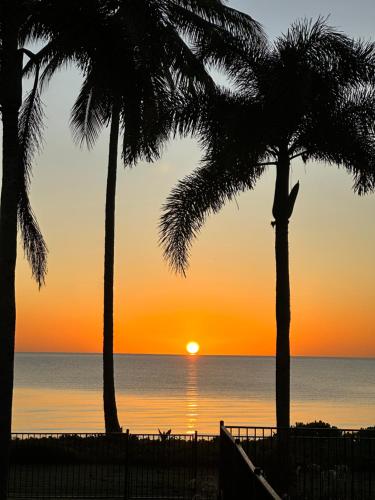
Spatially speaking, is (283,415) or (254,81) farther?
(254,81)

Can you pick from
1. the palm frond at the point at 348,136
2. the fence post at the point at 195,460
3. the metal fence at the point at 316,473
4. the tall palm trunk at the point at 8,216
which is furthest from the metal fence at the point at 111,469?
the palm frond at the point at 348,136

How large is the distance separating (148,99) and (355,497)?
28.2 feet

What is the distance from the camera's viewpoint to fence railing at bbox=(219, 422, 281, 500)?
7.28 m

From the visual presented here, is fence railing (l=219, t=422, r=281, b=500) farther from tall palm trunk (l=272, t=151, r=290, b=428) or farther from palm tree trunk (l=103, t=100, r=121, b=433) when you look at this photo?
palm tree trunk (l=103, t=100, r=121, b=433)

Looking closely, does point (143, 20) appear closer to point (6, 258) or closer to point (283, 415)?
point (6, 258)

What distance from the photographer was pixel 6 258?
1666 cm

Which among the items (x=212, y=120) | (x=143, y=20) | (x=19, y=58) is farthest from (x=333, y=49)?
(x=19, y=58)

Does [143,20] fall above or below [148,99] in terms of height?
above

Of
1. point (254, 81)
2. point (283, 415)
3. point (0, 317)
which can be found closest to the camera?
point (0, 317)

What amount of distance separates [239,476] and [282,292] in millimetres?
12342

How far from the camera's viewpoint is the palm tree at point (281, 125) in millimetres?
22141

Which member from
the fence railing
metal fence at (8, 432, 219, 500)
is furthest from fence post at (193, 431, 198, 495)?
the fence railing

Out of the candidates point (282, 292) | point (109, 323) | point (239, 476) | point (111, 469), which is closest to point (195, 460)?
point (111, 469)

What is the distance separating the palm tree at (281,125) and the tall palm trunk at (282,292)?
2cm
